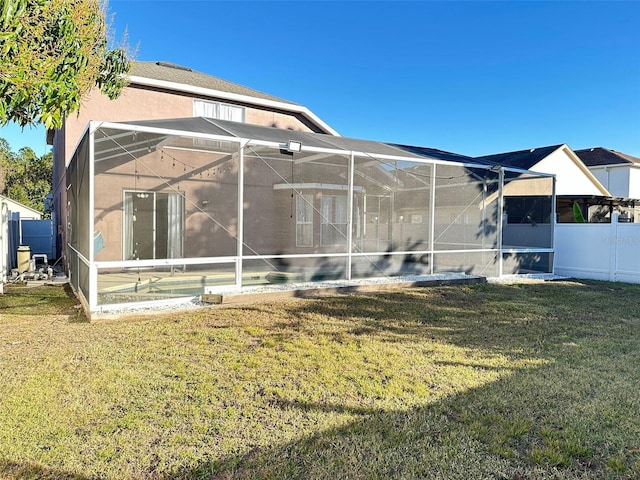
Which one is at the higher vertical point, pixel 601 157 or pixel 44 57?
pixel 601 157

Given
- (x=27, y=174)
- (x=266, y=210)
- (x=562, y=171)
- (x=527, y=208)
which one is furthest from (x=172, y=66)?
(x=27, y=174)

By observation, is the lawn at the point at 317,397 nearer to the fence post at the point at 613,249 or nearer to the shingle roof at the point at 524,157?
the fence post at the point at 613,249

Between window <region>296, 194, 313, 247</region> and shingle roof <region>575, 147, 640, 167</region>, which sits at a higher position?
shingle roof <region>575, 147, 640, 167</region>

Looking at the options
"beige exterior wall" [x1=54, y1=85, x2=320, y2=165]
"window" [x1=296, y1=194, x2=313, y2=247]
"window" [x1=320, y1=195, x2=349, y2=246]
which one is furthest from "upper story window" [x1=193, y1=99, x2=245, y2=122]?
"window" [x1=320, y1=195, x2=349, y2=246]

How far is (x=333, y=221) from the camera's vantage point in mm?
8602

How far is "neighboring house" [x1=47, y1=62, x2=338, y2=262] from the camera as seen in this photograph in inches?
451

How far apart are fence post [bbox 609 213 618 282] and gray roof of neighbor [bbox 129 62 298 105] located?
10.5 metres

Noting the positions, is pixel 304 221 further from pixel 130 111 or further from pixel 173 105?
pixel 130 111

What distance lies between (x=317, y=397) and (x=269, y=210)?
19.5 feet

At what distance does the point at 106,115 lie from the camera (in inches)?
456

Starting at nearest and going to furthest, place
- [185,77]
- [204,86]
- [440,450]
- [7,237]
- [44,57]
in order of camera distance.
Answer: [440,450] < [44,57] < [7,237] < [204,86] < [185,77]

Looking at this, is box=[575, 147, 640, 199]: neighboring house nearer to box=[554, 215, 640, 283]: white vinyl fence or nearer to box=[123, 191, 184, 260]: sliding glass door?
box=[554, 215, 640, 283]: white vinyl fence

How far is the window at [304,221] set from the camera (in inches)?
338

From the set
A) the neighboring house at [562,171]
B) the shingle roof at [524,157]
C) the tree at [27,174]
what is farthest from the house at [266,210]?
the tree at [27,174]
